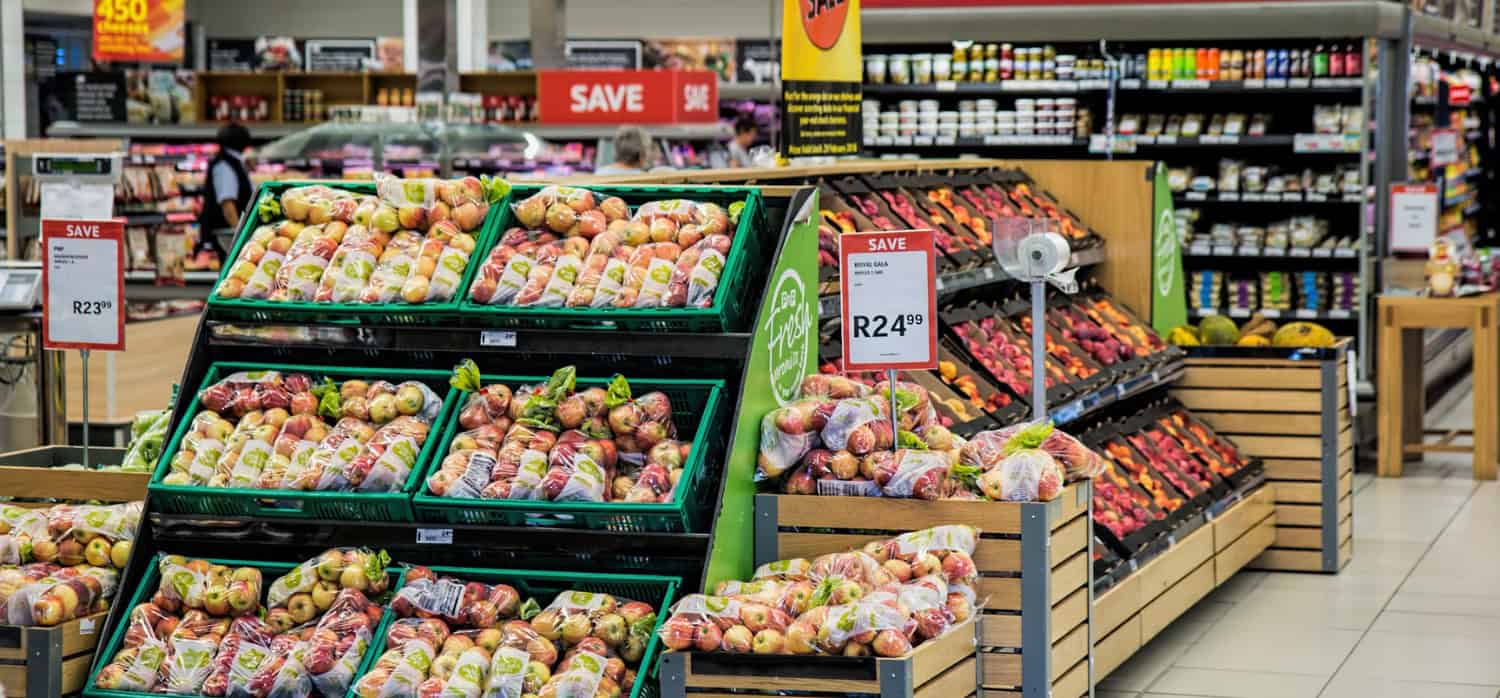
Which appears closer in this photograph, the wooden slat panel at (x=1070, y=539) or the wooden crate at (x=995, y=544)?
the wooden crate at (x=995, y=544)

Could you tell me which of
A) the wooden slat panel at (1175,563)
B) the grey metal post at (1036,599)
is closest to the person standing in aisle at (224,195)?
the wooden slat panel at (1175,563)

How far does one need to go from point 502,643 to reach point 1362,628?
3.86m

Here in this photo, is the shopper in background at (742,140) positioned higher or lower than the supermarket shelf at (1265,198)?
higher

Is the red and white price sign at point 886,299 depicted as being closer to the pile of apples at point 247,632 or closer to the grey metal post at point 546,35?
the pile of apples at point 247,632

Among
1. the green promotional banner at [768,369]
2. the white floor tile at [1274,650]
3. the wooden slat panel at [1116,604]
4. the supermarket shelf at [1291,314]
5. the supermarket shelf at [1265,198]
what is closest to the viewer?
the green promotional banner at [768,369]

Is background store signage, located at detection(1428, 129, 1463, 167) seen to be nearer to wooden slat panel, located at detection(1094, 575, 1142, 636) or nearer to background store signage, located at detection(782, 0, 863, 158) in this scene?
background store signage, located at detection(782, 0, 863, 158)

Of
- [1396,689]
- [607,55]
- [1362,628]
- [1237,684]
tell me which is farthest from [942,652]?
[607,55]

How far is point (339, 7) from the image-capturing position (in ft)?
74.7

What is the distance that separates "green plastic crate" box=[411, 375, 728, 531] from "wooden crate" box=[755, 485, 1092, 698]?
0.30 m

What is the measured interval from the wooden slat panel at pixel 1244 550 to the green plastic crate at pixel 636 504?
325 centimetres

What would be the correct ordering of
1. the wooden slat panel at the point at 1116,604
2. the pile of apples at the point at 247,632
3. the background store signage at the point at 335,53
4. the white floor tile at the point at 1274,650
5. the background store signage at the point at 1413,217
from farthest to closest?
the background store signage at the point at 335,53 → the background store signage at the point at 1413,217 → the white floor tile at the point at 1274,650 → the wooden slat panel at the point at 1116,604 → the pile of apples at the point at 247,632

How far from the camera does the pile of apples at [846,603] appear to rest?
3520 millimetres

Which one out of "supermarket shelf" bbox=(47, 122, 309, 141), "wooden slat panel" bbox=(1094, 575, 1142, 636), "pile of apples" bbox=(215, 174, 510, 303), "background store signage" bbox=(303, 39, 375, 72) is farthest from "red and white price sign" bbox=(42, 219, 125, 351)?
"background store signage" bbox=(303, 39, 375, 72)

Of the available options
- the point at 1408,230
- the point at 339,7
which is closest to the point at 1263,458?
the point at 1408,230
